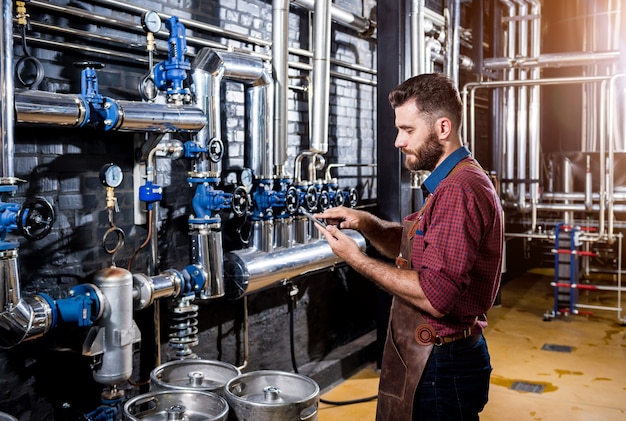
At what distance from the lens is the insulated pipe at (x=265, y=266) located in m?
3.25

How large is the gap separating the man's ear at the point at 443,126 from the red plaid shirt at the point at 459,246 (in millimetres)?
79

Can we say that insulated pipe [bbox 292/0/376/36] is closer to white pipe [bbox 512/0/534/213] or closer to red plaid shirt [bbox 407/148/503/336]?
red plaid shirt [bbox 407/148/503/336]

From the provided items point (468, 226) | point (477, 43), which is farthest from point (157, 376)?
point (477, 43)

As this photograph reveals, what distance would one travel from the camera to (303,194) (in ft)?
12.2

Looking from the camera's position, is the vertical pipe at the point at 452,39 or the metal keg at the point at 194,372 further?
the vertical pipe at the point at 452,39

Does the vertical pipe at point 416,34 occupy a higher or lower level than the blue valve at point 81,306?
higher

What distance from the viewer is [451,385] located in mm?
2098

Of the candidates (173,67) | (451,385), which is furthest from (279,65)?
(451,385)

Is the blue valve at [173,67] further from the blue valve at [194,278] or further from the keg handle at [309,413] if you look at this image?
the keg handle at [309,413]

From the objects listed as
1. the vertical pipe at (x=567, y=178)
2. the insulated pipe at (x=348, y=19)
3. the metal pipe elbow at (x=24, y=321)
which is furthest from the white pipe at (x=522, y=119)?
the metal pipe elbow at (x=24, y=321)

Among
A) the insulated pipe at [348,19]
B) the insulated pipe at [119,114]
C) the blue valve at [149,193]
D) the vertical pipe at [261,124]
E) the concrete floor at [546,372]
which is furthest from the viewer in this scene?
the insulated pipe at [348,19]

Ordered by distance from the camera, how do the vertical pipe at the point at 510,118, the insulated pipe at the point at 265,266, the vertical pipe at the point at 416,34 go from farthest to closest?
the vertical pipe at the point at 510,118, the vertical pipe at the point at 416,34, the insulated pipe at the point at 265,266

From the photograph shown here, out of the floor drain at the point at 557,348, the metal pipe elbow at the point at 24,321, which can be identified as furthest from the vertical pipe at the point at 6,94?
the floor drain at the point at 557,348

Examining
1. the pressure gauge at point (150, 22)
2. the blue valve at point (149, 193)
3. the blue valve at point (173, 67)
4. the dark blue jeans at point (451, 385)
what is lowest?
the dark blue jeans at point (451, 385)
